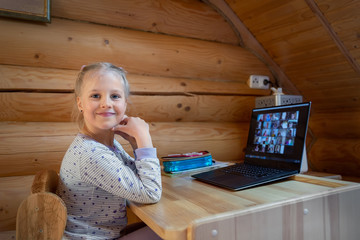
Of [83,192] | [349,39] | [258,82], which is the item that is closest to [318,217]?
[83,192]

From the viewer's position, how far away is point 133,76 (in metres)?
1.73

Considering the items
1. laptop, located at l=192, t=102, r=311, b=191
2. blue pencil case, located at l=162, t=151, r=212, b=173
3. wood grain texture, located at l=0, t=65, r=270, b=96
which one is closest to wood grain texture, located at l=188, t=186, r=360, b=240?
laptop, located at l=192, t=102, r=311, b=191

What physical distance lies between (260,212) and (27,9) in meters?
1.45

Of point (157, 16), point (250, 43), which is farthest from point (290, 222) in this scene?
point (250, 43)

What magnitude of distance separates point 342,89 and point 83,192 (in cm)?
177

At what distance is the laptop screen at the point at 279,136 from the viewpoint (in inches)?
49.3

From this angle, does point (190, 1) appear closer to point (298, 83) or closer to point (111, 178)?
point (298, 83)

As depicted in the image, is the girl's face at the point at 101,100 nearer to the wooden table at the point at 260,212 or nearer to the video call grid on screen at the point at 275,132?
the wooden table at the point at 260,212

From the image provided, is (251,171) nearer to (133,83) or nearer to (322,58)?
(133,83)

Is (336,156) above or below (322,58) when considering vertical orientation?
below

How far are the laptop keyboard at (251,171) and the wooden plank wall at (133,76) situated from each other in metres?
0.57

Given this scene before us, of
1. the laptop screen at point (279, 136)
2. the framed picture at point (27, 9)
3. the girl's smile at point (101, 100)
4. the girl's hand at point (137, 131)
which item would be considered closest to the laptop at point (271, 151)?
the laptop screen at point (279, 136)

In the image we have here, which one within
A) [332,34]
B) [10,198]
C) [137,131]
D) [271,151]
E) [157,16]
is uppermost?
[157,16]

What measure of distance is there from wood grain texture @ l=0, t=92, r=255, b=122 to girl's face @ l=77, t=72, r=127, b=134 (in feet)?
0.85
